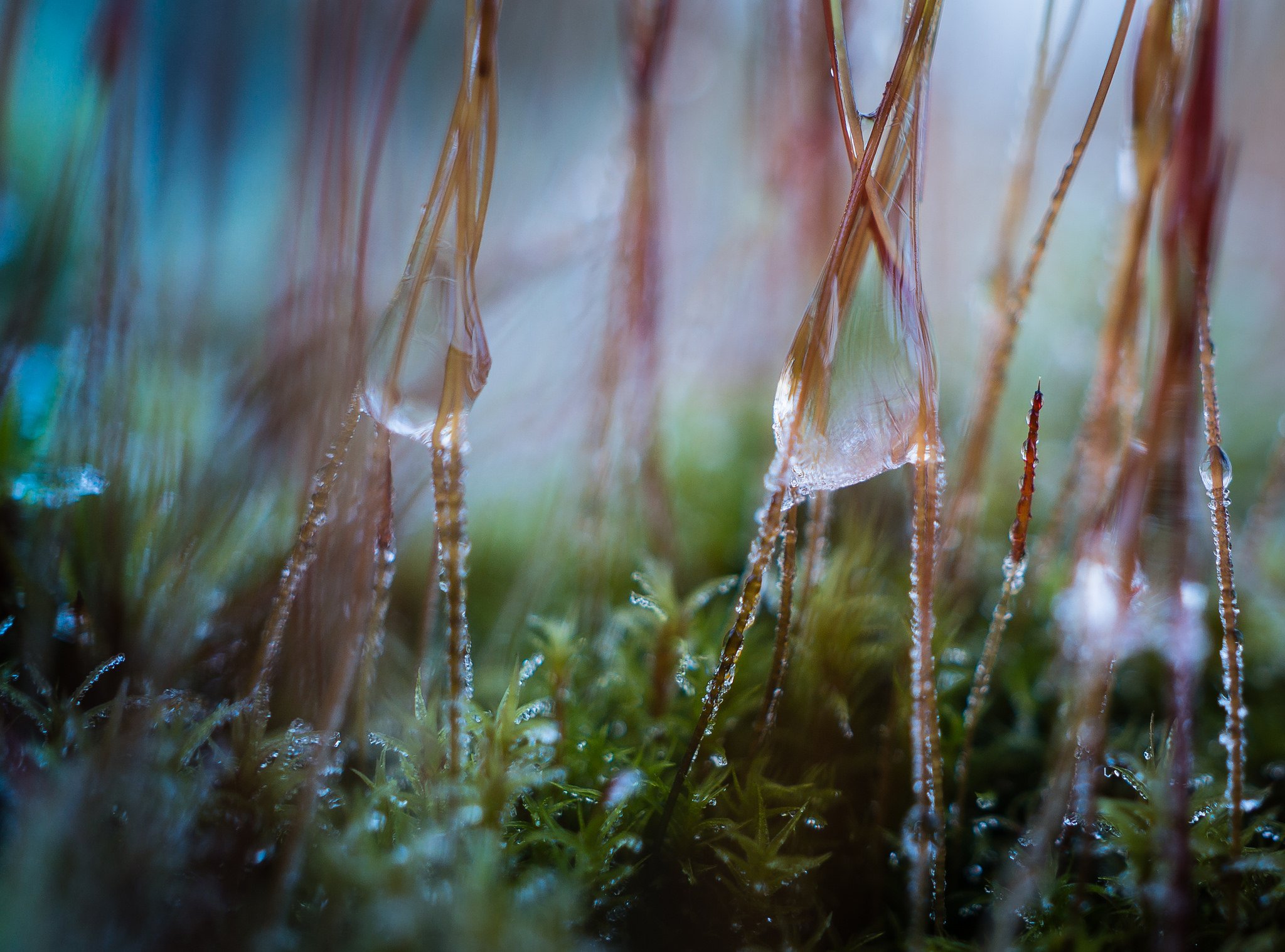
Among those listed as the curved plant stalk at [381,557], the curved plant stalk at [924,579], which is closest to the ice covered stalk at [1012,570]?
the curved plant stalk at [924,579]

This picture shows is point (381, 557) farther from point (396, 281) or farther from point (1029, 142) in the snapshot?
point (1029, 142)

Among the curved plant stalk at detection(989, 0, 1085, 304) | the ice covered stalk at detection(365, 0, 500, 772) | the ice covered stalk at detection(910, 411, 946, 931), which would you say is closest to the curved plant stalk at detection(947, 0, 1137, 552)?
the curved plant stalk at detection(989, 0, 1085, 304)

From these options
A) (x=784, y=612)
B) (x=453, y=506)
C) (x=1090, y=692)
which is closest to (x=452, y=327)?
(x=453, y=506)

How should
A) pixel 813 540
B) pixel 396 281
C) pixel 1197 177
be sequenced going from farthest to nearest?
pixel 396 281, pixel 813 540, pixel 1197 177

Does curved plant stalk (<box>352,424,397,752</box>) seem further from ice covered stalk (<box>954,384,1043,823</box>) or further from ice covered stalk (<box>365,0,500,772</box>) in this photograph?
ice covered stalk (<box>954,384,1043,823</box>)

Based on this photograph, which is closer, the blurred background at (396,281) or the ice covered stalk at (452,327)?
the ice covered stalk at (452,327)

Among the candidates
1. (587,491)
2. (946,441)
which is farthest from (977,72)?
(587,491)

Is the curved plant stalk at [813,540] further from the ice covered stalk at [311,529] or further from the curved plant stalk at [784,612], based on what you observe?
the ice covered stalk at [311,529]
